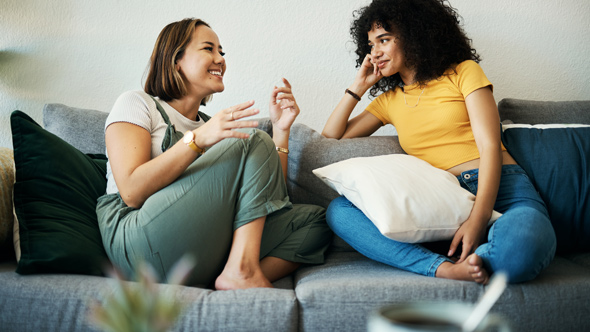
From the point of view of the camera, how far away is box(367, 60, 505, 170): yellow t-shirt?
1.55 m

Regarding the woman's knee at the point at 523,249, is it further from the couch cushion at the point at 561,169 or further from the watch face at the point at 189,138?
the watch face at the point at 189,138

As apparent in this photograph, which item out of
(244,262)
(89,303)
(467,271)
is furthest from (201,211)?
(467,271)

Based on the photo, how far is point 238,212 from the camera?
4.00 feet

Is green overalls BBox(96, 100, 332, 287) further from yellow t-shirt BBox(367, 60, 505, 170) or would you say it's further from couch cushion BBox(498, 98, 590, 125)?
couch cushion BBox(498, 98, 590, 125)

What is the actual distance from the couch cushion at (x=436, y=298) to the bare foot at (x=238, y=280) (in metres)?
0.13

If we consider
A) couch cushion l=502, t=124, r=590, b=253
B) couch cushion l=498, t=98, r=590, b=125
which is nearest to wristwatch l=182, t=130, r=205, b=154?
couch cushion l=502, t=124, r=590, b=253

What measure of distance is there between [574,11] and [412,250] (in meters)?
1.58

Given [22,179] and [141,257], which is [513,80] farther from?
[22,179]

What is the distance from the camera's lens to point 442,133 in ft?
5.16

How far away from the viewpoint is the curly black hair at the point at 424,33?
5.38ft

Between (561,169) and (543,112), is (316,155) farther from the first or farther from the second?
(543,112)

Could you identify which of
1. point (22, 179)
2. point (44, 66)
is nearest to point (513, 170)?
point (22, 179)

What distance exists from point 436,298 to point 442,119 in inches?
26.9

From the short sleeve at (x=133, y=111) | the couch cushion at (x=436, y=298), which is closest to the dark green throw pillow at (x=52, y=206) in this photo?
the short sleeve at (x=133, y=111)
